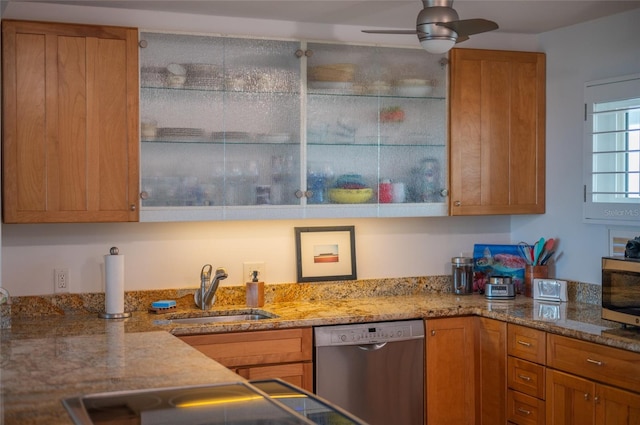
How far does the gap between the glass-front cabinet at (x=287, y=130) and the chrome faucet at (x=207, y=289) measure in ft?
1.05

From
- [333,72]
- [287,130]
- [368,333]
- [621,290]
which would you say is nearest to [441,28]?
[333,72]

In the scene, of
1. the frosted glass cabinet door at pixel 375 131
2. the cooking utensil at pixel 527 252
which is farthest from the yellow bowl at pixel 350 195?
the cooking utensil at pixel 527 252

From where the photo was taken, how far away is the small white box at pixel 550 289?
447 cm

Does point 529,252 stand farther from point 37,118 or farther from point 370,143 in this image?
point 37,118

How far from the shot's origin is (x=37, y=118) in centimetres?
374

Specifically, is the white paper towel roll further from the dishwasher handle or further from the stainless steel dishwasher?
the dishwasher handle

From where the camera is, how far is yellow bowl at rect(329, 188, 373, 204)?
14.1 feet

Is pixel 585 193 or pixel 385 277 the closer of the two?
pixel 585 193

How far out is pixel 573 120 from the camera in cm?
452

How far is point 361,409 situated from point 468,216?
59.5 inches

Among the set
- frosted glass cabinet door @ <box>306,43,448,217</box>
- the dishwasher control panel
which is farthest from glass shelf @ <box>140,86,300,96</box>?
the dishwasher control panel

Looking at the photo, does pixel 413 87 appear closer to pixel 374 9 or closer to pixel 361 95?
pixel 361 95

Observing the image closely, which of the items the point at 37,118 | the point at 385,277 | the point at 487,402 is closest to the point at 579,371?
the point at 487,402

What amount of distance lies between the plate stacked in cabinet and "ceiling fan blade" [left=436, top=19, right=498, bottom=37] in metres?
1.45
